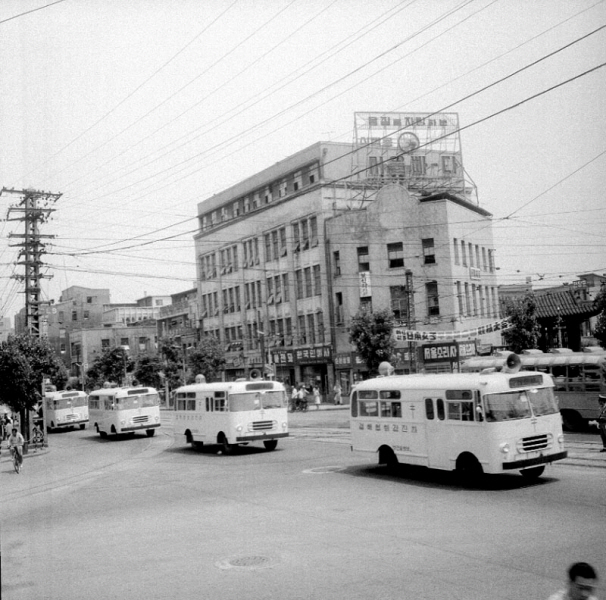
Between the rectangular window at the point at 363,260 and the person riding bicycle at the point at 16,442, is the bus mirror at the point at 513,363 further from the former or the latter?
the rectangular window at the point at 363,260

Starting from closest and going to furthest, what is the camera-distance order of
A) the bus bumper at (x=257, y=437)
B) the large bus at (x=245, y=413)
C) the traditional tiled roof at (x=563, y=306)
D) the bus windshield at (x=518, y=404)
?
1. the bus windshield at (x=518, y=404)
2. the bus bumper at (x=257, y=437)
3. the large bus at (x=245, y=413)
4. the traditional tiled roof at (x=563, y=306)

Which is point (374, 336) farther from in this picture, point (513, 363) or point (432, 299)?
point (513, 363)

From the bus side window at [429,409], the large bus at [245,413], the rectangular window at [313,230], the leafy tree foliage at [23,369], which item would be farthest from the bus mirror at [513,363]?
the rectangular window at [313,230]

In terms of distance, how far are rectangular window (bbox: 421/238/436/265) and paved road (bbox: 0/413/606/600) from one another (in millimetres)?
36327

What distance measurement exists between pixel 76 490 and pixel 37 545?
746cm

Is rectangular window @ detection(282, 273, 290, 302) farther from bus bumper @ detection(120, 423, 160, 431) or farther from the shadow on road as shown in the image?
the shadow on road

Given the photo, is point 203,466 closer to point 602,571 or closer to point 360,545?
point 360,545

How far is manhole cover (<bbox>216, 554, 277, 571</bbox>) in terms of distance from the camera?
9.61m

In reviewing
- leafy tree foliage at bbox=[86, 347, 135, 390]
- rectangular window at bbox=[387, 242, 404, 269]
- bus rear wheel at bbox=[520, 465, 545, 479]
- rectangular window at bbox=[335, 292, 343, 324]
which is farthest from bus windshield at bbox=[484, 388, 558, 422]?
leafy tree foliage at bbox=[86, 347, 135, 390]

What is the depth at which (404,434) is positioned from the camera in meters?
17.4

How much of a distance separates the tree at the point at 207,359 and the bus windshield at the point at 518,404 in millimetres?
53893

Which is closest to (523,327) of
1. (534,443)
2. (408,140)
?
(408,140)

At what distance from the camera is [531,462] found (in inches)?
588

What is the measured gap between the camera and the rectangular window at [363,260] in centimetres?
5744
